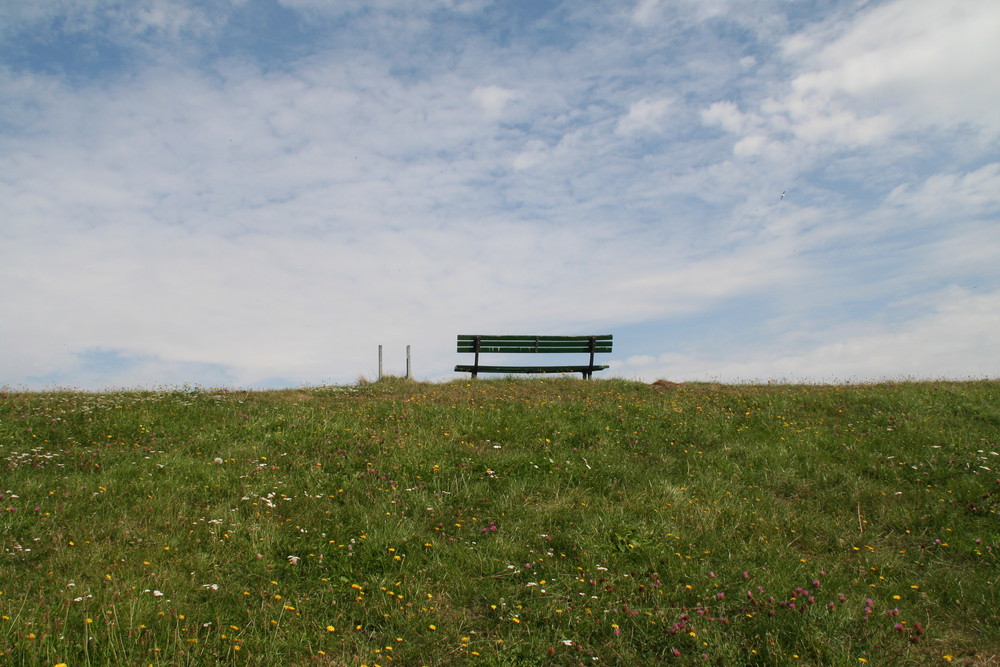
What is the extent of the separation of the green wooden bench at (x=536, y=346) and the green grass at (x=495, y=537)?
9250 mm

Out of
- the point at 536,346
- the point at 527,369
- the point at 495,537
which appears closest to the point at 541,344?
the point at 536,346

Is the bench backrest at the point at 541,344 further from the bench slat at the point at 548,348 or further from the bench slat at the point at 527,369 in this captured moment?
the bench slat at the point at 527,369

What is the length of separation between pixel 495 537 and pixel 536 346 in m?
15.2

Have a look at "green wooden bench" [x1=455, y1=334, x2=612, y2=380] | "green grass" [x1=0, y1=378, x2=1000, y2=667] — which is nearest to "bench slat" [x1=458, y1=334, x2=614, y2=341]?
"green wooden bench" [x1=455, y1=334, x2=612, y2=380]

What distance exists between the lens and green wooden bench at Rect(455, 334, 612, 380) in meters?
21.6

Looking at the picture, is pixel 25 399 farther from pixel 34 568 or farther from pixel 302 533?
pixel 302 533

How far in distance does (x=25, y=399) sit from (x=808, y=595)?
1532 centimetres

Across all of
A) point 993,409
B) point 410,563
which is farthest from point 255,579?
point 993,409

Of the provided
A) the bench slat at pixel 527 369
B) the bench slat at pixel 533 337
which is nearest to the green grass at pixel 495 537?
the bench slat at pixel 527 369

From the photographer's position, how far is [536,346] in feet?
72.8

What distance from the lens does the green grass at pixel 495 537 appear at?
17.8 feet

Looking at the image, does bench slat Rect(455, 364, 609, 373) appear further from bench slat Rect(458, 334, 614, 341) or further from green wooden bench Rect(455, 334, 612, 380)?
bench slat Rect(458, 334, 614, 341)

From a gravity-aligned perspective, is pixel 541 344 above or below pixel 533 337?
below

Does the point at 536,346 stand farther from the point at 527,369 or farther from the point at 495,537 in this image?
the point at 495,537
